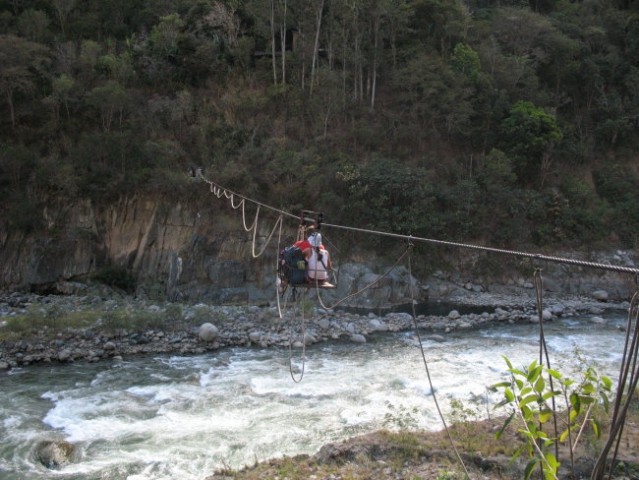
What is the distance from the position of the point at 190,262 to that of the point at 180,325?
4.65 m

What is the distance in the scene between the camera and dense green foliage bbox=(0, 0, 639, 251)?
62.2 feet

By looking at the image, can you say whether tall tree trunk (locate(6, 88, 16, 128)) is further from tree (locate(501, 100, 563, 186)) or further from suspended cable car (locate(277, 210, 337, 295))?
tree (locate(501, 100, 563, 186))

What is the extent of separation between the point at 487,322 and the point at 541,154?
9.90 metres

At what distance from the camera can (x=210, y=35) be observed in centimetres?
2292

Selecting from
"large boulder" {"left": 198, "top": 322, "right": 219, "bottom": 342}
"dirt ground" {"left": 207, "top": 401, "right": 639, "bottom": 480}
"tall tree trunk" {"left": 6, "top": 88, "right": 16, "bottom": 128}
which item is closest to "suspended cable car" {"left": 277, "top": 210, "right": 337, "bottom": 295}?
"dirt ground" {"left": 207, "top": 401, "right": 639, "bottom": 480}

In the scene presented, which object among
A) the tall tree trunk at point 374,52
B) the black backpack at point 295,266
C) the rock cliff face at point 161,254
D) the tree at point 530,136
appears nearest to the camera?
the black backpack at point 295,266

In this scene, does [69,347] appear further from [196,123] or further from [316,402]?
[196,123]

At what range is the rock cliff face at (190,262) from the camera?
17.3 metres

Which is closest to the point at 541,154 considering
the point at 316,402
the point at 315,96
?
the point at 315,96

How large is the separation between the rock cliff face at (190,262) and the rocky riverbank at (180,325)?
4.09 feet

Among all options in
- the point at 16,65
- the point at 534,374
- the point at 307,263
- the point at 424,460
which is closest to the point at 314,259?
the point at 307,263

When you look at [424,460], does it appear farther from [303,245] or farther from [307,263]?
[303,245]

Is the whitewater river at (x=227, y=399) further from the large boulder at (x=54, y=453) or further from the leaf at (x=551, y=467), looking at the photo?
the leaf at (x=551, y=467)

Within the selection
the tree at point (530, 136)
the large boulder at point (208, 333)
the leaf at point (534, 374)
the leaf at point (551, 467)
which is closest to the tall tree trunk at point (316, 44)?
the tree at point (530, 136)
